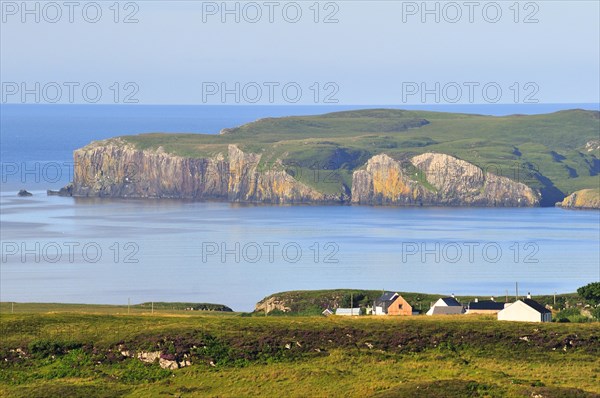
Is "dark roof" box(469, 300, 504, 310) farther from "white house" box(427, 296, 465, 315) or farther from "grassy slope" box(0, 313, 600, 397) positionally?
"grassy slope" box(0, 313, 600, 397)

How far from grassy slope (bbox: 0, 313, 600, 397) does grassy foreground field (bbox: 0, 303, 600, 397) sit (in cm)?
5

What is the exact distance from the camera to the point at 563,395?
188 ft

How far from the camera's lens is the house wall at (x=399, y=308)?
87.9 meters

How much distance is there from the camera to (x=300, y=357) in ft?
218

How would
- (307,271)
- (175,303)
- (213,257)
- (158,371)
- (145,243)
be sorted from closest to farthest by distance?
(158,371) < (175,303) < (307,271) < (213,257) < (145,243)

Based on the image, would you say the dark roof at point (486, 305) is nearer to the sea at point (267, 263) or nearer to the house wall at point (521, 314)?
the house wall at point (521, 314)

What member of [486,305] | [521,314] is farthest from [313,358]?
[486,305]

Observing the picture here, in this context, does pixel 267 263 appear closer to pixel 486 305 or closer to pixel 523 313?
pixel 486 305

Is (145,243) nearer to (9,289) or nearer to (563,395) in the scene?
(9,289)

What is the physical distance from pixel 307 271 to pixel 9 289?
3177cm

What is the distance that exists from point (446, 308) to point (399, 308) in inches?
108

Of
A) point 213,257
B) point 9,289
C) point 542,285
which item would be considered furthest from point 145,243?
point 542,285

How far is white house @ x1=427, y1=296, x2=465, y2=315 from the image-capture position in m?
87.5

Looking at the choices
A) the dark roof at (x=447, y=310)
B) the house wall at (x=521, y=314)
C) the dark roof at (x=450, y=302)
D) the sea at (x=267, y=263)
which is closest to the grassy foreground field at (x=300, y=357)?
the house wall at (x=521, y=314)
